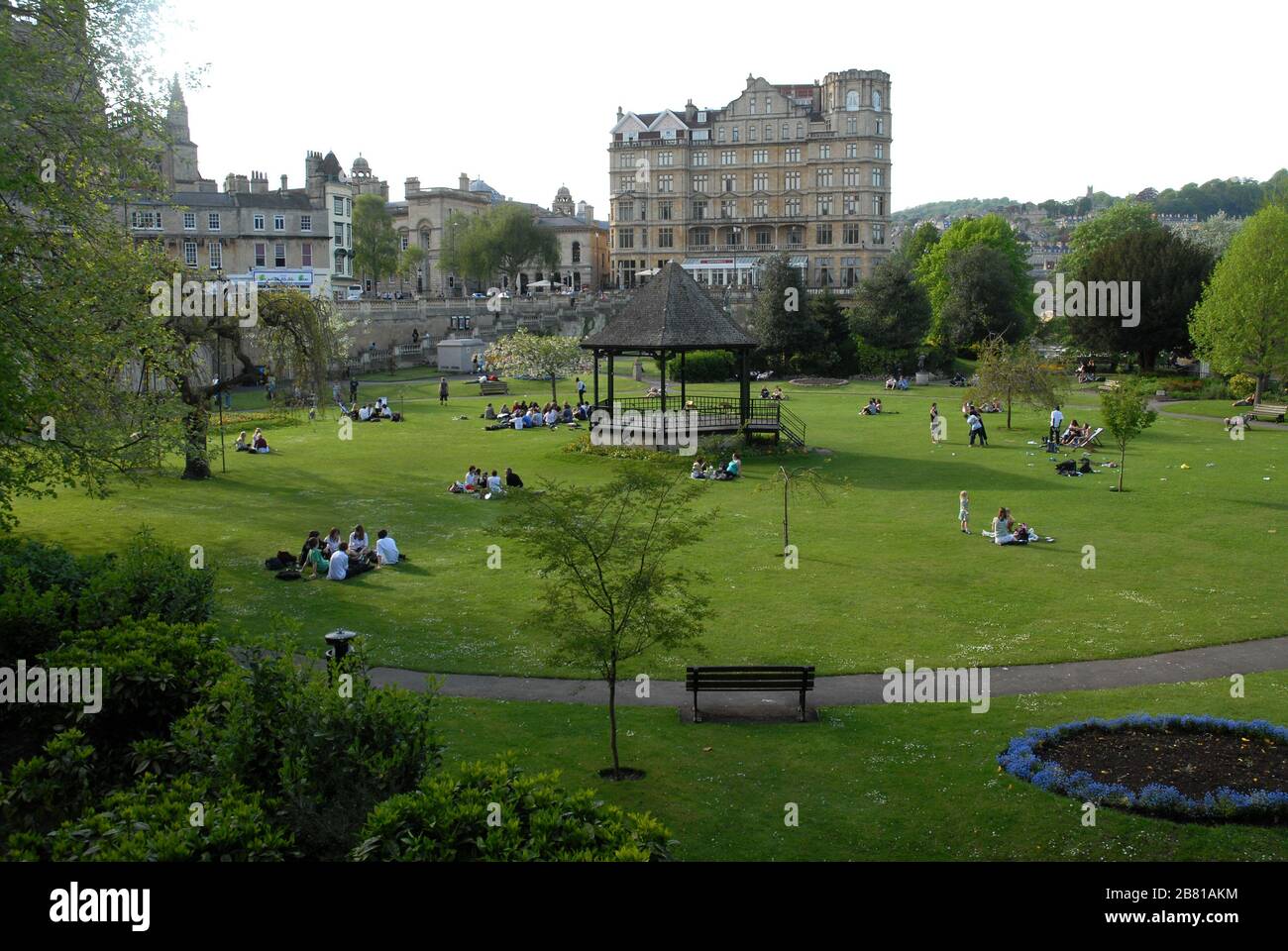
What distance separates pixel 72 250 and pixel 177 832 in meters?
17.8

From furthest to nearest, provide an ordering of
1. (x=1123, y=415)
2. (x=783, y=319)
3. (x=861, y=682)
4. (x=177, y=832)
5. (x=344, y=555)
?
1. (x=783, y=319)
2. (x=1123, y=415)
3. (x=344, y=555)
4. (x=861, y=682)
5. (x=177, y=832)

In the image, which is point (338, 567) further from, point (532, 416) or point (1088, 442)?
point (1088, 442)

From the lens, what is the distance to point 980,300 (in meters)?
80.9

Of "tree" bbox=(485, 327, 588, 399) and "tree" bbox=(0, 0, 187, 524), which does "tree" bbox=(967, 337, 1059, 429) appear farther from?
"tree" bbox=(0, 0, 187, 524)

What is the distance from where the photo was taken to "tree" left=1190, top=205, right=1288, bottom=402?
5672 cm

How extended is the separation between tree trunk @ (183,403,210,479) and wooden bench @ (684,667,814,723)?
48.6 feet

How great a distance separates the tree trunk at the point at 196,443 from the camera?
29.7 metres

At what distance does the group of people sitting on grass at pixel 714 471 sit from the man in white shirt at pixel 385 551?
13.1m

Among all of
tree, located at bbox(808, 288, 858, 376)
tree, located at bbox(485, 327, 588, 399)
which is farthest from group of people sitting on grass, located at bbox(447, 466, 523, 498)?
tree, located at bbox(808, 288, 858, 376)

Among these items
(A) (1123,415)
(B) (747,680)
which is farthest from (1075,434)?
(B) (747,680)

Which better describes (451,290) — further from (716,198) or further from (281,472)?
(281,472)

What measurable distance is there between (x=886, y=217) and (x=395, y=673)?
104 m


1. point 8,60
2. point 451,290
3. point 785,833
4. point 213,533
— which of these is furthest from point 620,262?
point 785,833

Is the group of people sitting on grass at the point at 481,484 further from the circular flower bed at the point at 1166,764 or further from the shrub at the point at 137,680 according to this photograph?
the circular flower bed at the point at 1166,764
